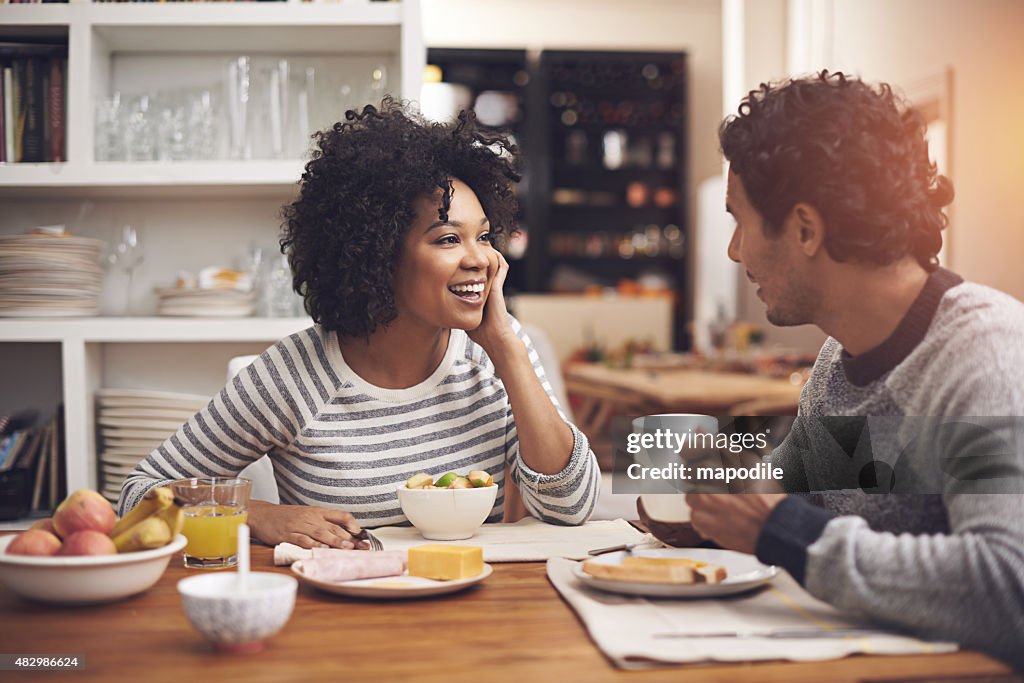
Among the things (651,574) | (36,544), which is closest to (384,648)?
(651,574)

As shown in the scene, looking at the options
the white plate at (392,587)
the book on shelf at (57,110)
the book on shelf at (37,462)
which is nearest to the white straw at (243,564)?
the white plate at (392,587)

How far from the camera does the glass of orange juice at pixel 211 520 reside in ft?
4.07

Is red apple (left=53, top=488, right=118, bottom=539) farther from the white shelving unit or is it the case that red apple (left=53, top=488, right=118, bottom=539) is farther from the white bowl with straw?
the white shelving unit

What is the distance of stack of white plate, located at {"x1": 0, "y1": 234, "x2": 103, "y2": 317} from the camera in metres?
2.47

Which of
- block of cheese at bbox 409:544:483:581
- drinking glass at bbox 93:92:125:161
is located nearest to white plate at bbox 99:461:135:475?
drinking glass at bbox 93:92:125:161

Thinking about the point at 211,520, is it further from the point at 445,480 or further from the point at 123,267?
the point at 123,267

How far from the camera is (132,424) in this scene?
99.9 inches

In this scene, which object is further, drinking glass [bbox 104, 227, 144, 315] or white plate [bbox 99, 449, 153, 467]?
drinking glass [bbox 104, 227, 144, 315]

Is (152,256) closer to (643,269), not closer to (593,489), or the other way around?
(593,489)

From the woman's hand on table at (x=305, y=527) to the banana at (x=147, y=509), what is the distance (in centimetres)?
27

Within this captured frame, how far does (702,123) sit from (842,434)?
23.7 feet

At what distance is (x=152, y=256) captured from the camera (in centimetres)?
277

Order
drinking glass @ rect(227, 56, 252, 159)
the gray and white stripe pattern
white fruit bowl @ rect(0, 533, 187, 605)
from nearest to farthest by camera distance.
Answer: white fruit bowl @ rect(0, 533, 187, 605), the gray and white stripe pattern, drinking glass @ rect(227, 56, 252, 159)

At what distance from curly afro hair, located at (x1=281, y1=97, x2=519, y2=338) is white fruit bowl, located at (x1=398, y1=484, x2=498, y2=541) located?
0.42 m
